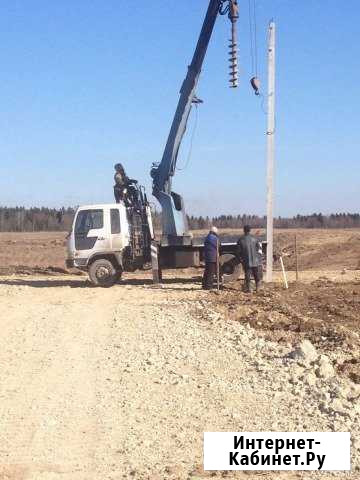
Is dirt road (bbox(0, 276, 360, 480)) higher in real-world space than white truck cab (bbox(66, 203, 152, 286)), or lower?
lower

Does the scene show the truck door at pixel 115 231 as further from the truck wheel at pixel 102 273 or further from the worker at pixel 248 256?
the worker at pixel 248 256

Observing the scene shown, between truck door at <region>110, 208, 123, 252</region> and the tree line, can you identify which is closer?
truck door at <region>110, 208, 123, 252</region>

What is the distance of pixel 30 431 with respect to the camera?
8023mm

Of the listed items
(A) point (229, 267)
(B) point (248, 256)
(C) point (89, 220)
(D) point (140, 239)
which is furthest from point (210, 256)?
(C) point (89, 220)

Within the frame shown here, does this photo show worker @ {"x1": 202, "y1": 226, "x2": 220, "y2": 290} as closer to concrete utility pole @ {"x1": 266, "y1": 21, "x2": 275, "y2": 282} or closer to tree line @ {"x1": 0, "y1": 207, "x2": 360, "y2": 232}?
concrete utility pole @ {"x1": 266, "y1": 21, "x2": 275, "y2": 282}

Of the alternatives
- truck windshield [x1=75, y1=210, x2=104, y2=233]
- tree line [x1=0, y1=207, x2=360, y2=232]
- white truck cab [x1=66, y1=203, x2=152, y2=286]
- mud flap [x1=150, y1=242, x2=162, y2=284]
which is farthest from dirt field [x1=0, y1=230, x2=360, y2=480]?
tree line [x1=0, y1=207, x2=360, y2=232]

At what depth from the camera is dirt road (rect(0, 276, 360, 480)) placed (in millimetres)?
7273

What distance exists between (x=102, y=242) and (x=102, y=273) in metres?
0.98

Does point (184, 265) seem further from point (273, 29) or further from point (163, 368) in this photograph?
point (163, 368)

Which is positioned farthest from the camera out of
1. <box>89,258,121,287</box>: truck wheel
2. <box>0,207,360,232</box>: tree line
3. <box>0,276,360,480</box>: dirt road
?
<box>0,207,360,232</box>: tree line

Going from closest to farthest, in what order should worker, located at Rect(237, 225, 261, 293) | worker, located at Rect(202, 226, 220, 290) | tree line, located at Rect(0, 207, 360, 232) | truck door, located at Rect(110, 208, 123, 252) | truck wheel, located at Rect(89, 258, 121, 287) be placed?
worker, located at Rect(237, 225, 261, 293) < worker, located at Rect(202, 226, 220, 290) < truck door, located at Rect(110, 208, 123, 252) < truck wheel, located at Rect(89, 258, 121, 287) < tree line, located at Rect(0, 207, 360, 232)

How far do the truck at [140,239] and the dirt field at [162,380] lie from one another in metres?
3.59

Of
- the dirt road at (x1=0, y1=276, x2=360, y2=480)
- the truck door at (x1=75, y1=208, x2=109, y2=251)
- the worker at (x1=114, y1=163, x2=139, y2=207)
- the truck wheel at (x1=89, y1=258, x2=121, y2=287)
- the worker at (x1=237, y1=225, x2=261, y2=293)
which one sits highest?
the worker at (x1=114, y1=163, x2=139, y2=207)

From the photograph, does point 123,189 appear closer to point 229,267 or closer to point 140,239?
point 140,239
